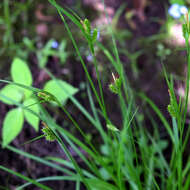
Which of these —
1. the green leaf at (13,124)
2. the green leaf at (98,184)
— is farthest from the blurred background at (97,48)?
the green leaf at (98,184)

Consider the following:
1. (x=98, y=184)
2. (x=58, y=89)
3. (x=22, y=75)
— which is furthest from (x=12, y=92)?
(x=98, y=184)

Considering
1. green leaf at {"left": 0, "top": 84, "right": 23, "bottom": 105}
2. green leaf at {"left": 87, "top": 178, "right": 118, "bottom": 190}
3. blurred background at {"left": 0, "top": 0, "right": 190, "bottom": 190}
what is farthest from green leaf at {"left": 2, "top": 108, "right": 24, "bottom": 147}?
green leaf at {"left": 87, "top": 178, "right": 118, "bottom": 190}

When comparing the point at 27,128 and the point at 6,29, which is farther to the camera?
the point at 6,29

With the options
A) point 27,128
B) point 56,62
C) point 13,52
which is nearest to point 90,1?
point 56,62

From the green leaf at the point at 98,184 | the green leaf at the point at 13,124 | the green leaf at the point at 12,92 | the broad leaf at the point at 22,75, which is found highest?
the broad leaf at the point at 22,75

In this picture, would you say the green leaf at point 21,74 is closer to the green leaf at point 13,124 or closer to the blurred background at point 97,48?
the green leaf at point 13,124

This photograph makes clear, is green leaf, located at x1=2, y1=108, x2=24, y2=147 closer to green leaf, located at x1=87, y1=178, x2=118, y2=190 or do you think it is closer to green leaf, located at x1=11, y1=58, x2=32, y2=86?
green leaf, located at x1=11, y1=58, x2=32, y2=86

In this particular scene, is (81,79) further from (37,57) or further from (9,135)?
(9,135)

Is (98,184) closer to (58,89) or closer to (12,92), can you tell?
(58,89)
